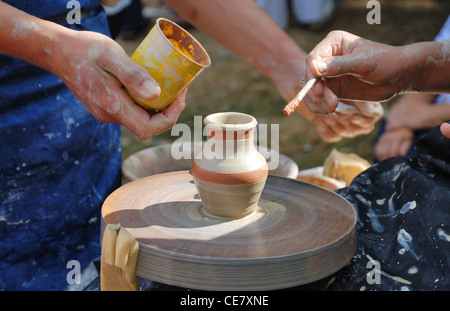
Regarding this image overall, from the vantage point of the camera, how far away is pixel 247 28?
2225mm

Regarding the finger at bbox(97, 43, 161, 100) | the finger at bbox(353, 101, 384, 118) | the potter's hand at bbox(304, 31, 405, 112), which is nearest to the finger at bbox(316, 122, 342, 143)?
the finger at bbox(353, 101, 384, 118)

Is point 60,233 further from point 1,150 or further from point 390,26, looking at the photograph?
point 390,26

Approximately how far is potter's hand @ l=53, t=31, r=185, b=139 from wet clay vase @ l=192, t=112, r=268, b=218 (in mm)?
164

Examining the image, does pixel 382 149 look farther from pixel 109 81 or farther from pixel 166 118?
pixel 109 81

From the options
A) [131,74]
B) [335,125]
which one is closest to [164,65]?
[131,74]

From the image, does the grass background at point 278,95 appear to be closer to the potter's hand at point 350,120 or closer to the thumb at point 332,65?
the potter's hand at point 350,120

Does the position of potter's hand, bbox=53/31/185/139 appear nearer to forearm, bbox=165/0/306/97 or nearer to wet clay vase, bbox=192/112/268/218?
wet clay vase, bbox=192/112/268/218

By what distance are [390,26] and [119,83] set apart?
5806mm

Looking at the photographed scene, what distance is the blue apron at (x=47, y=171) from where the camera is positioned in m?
1.83

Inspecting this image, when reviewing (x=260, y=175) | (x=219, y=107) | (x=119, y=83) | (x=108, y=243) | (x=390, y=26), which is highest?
(x=119, y=83)

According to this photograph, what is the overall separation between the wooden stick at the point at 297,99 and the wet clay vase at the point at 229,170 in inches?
4.1

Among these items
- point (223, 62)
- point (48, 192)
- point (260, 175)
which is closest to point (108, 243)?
point (260, 175)

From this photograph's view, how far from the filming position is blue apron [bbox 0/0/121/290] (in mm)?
1829

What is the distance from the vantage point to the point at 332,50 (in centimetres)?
176
